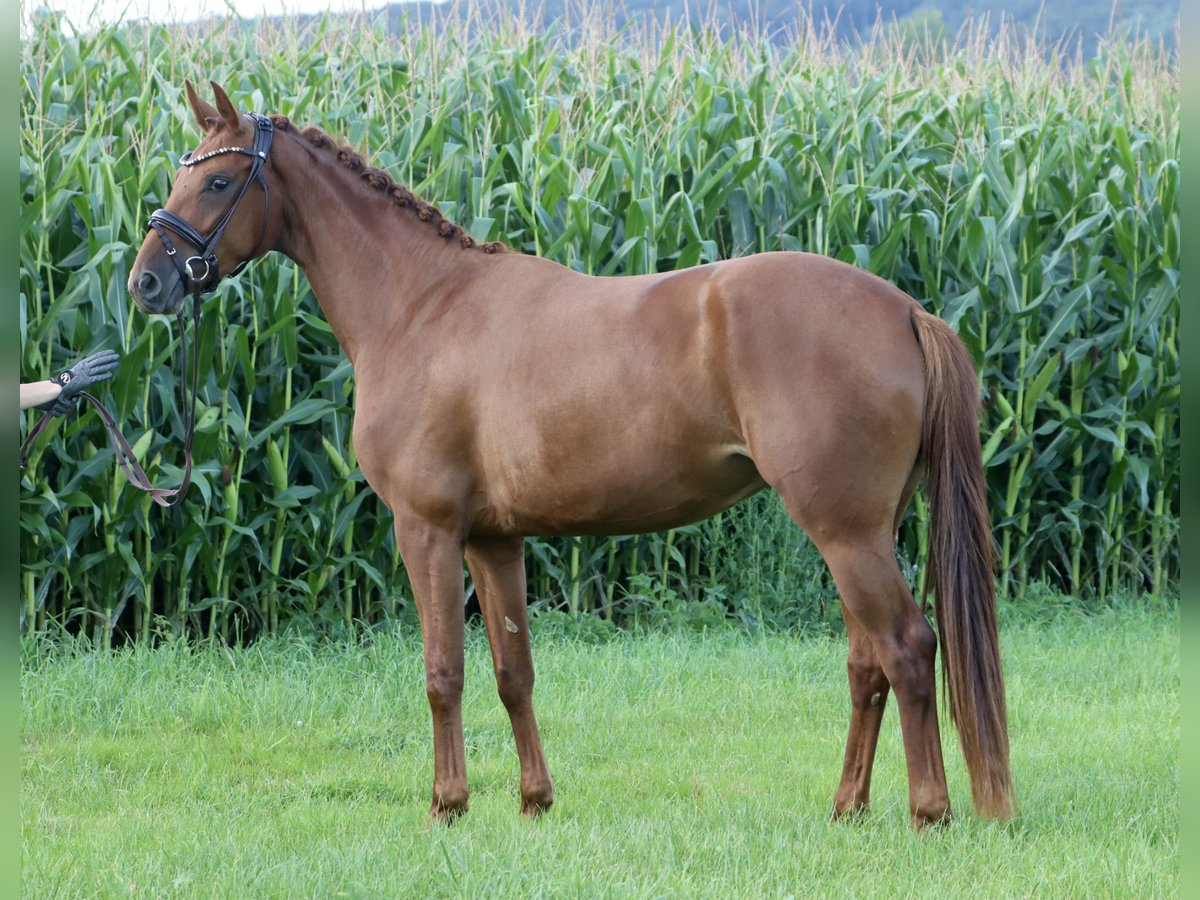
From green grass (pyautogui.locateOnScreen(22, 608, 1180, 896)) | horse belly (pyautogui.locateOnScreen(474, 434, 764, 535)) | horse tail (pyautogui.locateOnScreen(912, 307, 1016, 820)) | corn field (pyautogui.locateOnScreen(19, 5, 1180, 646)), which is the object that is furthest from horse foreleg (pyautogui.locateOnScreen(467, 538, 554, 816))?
corn field (pyautogui.locateOnScreen(19, 5, 1180, 646))

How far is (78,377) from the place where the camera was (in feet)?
12.1

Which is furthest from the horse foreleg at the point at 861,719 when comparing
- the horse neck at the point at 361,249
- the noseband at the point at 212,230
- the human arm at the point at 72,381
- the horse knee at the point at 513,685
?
the human arm at the point at 72,381

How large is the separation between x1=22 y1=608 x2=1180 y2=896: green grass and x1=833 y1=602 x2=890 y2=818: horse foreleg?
10 cm

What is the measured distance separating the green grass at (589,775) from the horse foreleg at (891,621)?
40cm

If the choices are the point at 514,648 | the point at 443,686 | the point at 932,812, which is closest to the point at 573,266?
the point at 514,648

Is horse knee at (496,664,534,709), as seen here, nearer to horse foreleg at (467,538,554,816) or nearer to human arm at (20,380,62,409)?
horse foreleg at (467,538,554,816)

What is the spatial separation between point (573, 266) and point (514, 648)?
2940 mm

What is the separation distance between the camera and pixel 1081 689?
557 cm

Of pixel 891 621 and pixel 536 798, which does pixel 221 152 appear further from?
pixel 891 621

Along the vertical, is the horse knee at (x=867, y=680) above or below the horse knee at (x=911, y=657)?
below

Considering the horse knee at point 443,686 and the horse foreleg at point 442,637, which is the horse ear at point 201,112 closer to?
the horse foreleg at point 442,637

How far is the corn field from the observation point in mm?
6012

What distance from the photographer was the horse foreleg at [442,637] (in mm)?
3926

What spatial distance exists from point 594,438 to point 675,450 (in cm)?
26
